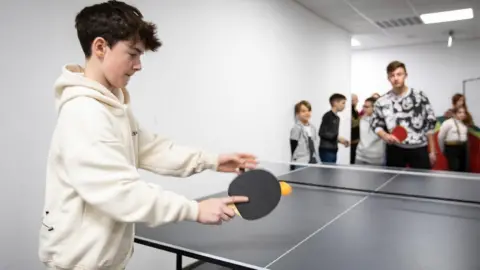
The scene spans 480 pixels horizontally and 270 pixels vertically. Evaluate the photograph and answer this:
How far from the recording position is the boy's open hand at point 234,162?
1671 mm

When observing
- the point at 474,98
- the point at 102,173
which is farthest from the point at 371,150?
the point at 474,98

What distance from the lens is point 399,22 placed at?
6895 millimetres

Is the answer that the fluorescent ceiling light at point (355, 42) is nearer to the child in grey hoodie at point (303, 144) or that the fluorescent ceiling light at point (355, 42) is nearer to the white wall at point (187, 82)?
the white wall at point (187, 82)

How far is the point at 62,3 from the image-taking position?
243 centimetres

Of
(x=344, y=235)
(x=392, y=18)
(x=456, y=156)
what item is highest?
(x=392, y=18)

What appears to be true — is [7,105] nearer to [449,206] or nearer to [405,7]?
[449,206]

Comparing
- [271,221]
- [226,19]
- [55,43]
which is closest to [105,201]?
[271,221]

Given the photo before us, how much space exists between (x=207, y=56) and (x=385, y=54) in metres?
7.21

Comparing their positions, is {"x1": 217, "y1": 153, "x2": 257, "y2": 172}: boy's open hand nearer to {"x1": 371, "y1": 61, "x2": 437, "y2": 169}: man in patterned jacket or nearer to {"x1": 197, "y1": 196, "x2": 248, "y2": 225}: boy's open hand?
{"x1": 197, "y1": 196, "x2": 248, "y2": 225}: boy's open hand

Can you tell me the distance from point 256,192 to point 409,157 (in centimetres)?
301

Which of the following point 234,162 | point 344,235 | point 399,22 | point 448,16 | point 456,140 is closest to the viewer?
point 344,235

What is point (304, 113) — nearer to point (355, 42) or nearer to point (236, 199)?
point (236, 199)

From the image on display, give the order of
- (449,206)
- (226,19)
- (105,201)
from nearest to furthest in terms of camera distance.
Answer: (105,201) < (449,206) < (226,19)

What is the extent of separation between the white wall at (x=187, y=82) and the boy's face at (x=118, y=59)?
122cm
